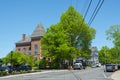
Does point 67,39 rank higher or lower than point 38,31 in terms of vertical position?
lower

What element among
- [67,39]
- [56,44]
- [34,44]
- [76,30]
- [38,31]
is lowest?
[56,44]

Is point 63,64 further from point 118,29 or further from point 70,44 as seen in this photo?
point 118,29

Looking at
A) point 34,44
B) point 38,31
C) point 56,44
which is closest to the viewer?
point 56,44

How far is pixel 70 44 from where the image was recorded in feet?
268

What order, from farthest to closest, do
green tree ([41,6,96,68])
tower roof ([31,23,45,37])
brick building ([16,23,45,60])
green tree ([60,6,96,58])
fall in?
tower roof ([31,23,45,37]) → brick building ([16,23,45,60]) → green tree ([60,6,96,58]) → green tree ([41,6,96,68])

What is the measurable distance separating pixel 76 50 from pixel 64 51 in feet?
19.1

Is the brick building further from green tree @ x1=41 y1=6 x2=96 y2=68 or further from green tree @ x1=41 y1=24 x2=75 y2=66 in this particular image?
green tree @ x1=41 y1=6 x2=96 y2=68

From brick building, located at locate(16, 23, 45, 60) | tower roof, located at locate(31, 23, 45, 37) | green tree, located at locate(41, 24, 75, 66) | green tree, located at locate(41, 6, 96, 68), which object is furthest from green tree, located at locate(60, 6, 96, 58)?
tower roof, located at locate(31, 23, 45, 37)

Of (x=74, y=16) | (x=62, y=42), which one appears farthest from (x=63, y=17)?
(x=62, y=42)

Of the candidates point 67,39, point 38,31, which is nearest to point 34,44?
point 38,31

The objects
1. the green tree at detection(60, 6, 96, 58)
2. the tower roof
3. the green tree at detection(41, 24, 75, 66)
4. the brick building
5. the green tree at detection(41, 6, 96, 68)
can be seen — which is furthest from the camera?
the tower roof

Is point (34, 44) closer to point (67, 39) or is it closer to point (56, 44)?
point (56, 44)

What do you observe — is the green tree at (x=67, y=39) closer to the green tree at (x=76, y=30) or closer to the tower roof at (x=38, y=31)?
the green tree at (x=76, y=30)

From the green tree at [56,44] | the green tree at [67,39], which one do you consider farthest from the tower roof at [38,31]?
the green tree at [56,44]
